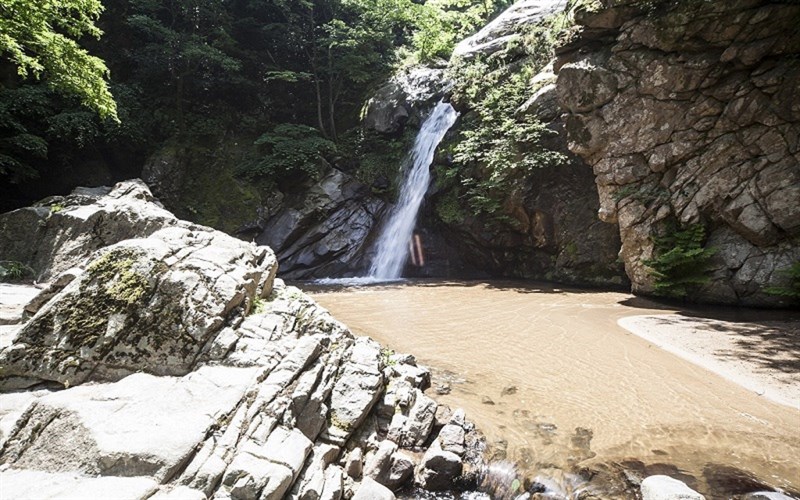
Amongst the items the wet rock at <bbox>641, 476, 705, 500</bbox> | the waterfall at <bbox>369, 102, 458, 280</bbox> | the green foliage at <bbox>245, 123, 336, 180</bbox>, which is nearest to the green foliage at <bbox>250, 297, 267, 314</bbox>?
the wet rock at <bbox>641, 476, 705, 500</bbox>

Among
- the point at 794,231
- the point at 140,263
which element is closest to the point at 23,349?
the point at 140,263

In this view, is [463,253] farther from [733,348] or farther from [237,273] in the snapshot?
[237,273]

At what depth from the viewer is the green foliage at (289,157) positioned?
58.2 ft

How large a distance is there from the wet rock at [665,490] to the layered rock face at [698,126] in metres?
9.30

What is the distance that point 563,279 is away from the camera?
15.0 meters

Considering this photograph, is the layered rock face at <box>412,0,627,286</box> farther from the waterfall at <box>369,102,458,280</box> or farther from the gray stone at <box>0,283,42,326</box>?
the gray stone at <box>0,283,42,326</box>

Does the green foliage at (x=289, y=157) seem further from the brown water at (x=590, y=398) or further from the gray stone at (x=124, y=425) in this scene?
the gray stone at (x=124, y=425)

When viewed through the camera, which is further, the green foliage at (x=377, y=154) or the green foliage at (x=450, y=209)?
the green foliage at (x=377, y=154)

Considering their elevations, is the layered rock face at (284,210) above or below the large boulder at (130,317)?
above

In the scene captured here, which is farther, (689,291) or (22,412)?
(689,291)

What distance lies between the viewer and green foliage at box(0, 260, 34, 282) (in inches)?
295

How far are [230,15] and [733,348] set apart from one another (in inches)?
1015

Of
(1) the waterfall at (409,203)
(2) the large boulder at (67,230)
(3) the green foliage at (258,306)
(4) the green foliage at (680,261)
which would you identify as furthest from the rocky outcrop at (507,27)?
(3) the green foliage at (258,306)

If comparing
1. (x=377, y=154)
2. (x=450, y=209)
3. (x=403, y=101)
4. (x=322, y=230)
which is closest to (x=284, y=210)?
(x=322, y=230)
